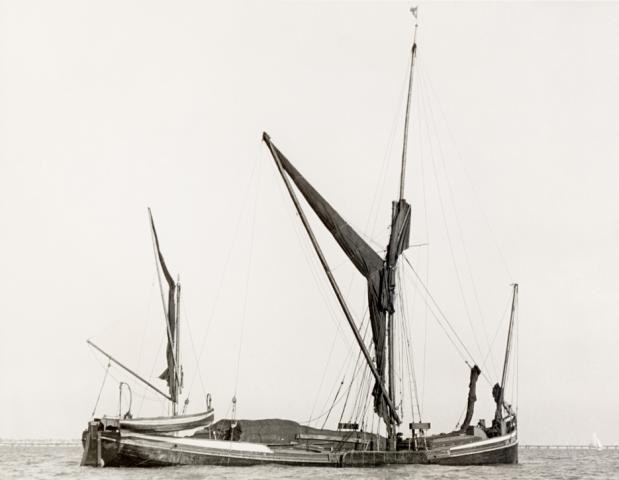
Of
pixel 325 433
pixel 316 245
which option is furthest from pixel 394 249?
pixel 325 433

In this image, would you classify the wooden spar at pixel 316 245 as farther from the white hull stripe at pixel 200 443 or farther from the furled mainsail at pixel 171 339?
the furled mainsail at pixel 171 339

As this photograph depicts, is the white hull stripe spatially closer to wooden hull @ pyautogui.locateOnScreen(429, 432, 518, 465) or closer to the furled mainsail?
the furled mainsail

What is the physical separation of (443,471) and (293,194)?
1524 cm

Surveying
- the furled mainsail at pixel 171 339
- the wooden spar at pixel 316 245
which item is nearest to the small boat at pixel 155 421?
the furled mainsail at pixel 171 339

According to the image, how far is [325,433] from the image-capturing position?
1714 inches

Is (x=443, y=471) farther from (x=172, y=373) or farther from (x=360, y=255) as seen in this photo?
(x=172, y=373)

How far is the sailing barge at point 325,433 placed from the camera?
127 feet

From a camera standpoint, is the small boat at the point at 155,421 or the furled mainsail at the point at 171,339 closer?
the small boat at the point at 155,421

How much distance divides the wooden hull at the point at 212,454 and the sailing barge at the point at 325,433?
0.16 ft

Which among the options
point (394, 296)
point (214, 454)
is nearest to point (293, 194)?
point (394, 296)

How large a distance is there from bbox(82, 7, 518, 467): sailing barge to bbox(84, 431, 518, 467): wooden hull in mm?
47

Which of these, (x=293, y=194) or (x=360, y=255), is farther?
(x=360, y=255)

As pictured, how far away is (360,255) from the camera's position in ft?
130

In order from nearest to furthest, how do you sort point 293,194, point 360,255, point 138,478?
point 138,478, point 293,194, point 360,255
